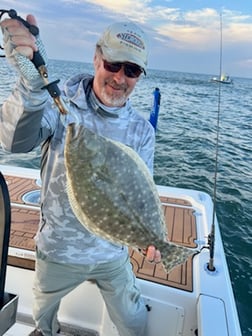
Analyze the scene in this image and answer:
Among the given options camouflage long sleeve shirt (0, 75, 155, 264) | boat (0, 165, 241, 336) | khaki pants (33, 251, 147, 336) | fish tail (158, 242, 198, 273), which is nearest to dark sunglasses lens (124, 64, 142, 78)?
camouflage long sleeve shirt (0, 75, 155, 264)

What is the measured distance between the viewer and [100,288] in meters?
2.60

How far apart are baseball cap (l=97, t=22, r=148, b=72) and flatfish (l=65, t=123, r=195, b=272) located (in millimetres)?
591

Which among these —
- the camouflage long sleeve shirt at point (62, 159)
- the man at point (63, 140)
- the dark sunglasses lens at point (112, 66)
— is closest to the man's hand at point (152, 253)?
the man at point (63, 140)

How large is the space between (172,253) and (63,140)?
853 millimetres

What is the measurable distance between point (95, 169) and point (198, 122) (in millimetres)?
16594

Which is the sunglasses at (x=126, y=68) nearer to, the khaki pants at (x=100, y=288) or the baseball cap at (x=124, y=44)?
the baseball cap at (x=124, y=44)

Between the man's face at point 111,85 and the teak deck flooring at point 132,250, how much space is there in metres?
1.71

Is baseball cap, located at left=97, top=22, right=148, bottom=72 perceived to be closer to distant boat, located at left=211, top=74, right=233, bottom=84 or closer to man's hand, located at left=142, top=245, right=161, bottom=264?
man's hand, located at left=142, top=245, right=161, bottom=264

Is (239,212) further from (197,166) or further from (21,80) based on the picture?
(21,80)

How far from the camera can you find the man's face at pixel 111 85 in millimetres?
1994

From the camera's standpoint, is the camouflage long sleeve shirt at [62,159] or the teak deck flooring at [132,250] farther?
the teak deck flooring at [132,250]

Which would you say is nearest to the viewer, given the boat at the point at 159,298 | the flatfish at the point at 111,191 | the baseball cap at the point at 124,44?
the flatfish at the point at 111,191

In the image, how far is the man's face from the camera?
1.99 metres

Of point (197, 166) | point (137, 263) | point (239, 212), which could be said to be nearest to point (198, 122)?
point (197, 166)
